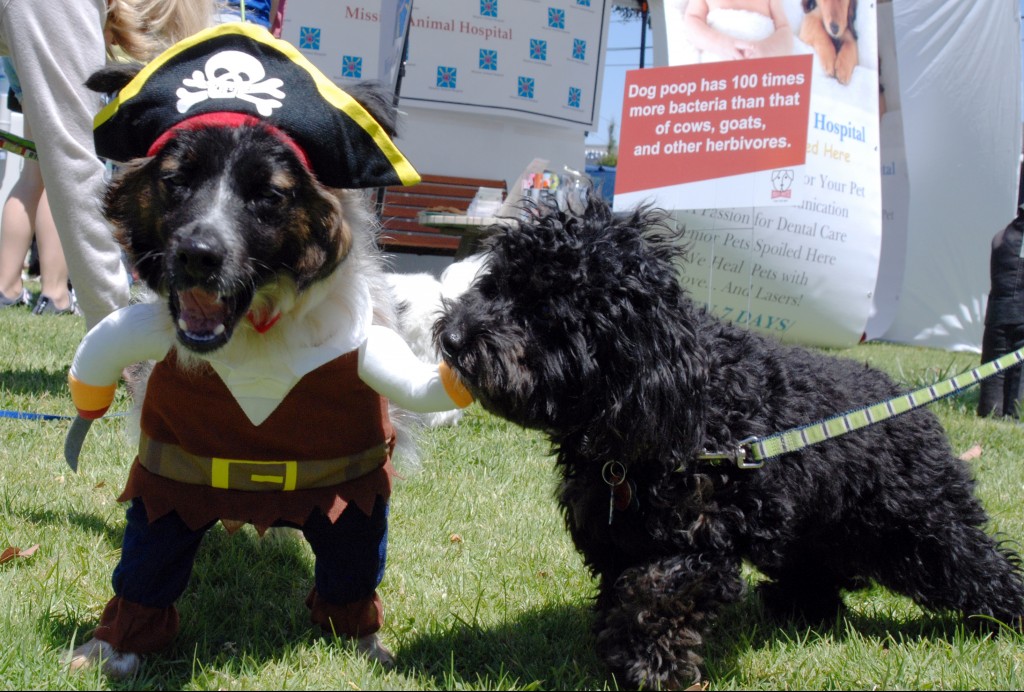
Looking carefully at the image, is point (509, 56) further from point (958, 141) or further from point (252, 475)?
point (252, 475)

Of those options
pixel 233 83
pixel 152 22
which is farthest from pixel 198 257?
pixel 152 22

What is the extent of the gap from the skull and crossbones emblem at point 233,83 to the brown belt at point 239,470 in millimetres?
842

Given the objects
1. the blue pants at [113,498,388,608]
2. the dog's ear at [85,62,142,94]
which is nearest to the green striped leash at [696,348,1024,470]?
the blue pants at [113,498,388,608]

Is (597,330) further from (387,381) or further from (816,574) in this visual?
(816,574)

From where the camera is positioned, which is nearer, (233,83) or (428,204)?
(233,83)

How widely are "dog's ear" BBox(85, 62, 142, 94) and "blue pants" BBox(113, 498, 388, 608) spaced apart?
1.03 m

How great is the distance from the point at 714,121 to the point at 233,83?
5396 millimetres

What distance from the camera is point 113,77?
7.29 ft

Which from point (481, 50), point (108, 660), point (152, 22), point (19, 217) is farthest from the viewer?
point (481, 50)

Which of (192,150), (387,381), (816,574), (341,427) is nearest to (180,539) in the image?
(341,427)

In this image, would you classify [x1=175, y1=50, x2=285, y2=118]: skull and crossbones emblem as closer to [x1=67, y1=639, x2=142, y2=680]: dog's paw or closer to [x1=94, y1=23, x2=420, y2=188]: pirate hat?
[x1=94, y1=23, x2=420, y2=188]: pirate hat

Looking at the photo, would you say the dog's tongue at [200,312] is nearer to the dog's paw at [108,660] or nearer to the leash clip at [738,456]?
the dog's paw at [108,660]

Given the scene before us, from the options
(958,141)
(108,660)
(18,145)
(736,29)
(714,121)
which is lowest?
(108,660)

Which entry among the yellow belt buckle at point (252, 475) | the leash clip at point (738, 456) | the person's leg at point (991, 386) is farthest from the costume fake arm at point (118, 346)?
the person's leg at point (991, 386)
